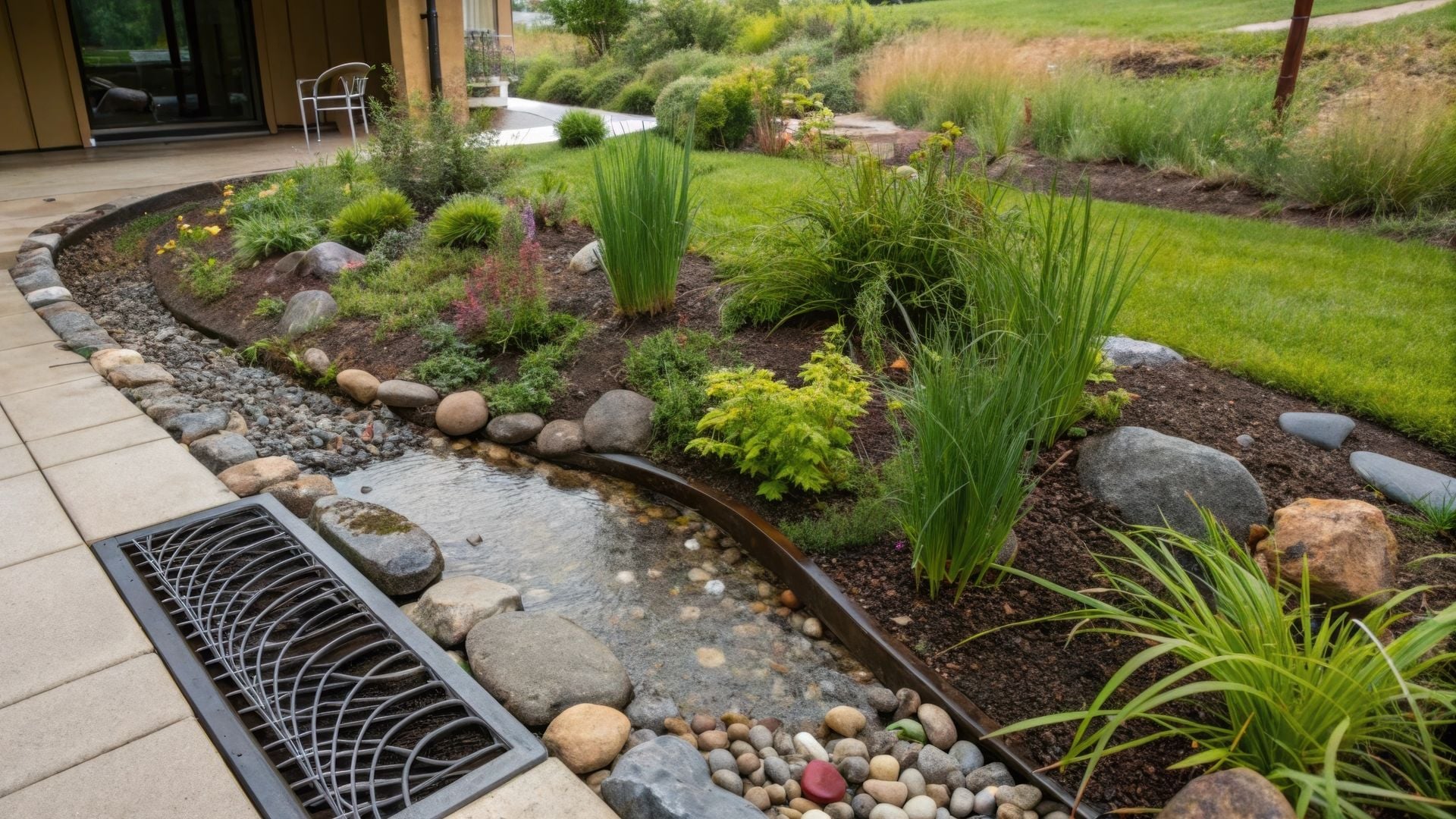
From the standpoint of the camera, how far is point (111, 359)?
430 centimetres

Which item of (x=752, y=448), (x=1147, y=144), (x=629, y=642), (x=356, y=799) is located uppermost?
(x=1147, y=144)

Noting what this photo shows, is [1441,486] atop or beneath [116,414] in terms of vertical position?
atop

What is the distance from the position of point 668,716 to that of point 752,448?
1.06 metres

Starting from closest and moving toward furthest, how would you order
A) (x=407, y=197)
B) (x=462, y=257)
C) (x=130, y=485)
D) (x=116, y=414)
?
(x=130, y=485), (x=116, y=414), (x=462, y=257), (x=407, y=197)

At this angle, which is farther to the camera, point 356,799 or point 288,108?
point 288,108

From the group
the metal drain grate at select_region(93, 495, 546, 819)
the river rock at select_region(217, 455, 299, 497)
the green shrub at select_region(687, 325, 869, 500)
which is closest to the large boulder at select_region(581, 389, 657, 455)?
the green shrub at select_region(687, 325, 869, 500)

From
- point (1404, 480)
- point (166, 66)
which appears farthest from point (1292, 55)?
point (166, 66)

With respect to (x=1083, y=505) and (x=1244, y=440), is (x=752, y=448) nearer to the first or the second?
(x=1083, y=505)

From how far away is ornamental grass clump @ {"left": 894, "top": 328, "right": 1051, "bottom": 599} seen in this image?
245cm

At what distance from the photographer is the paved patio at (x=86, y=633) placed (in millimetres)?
1884

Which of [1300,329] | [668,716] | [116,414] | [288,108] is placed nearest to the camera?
[668,716]

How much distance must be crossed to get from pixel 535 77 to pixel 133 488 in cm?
1451

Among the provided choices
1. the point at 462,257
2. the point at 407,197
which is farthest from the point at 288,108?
the point at 462,257

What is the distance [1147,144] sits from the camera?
7215 millimetres
